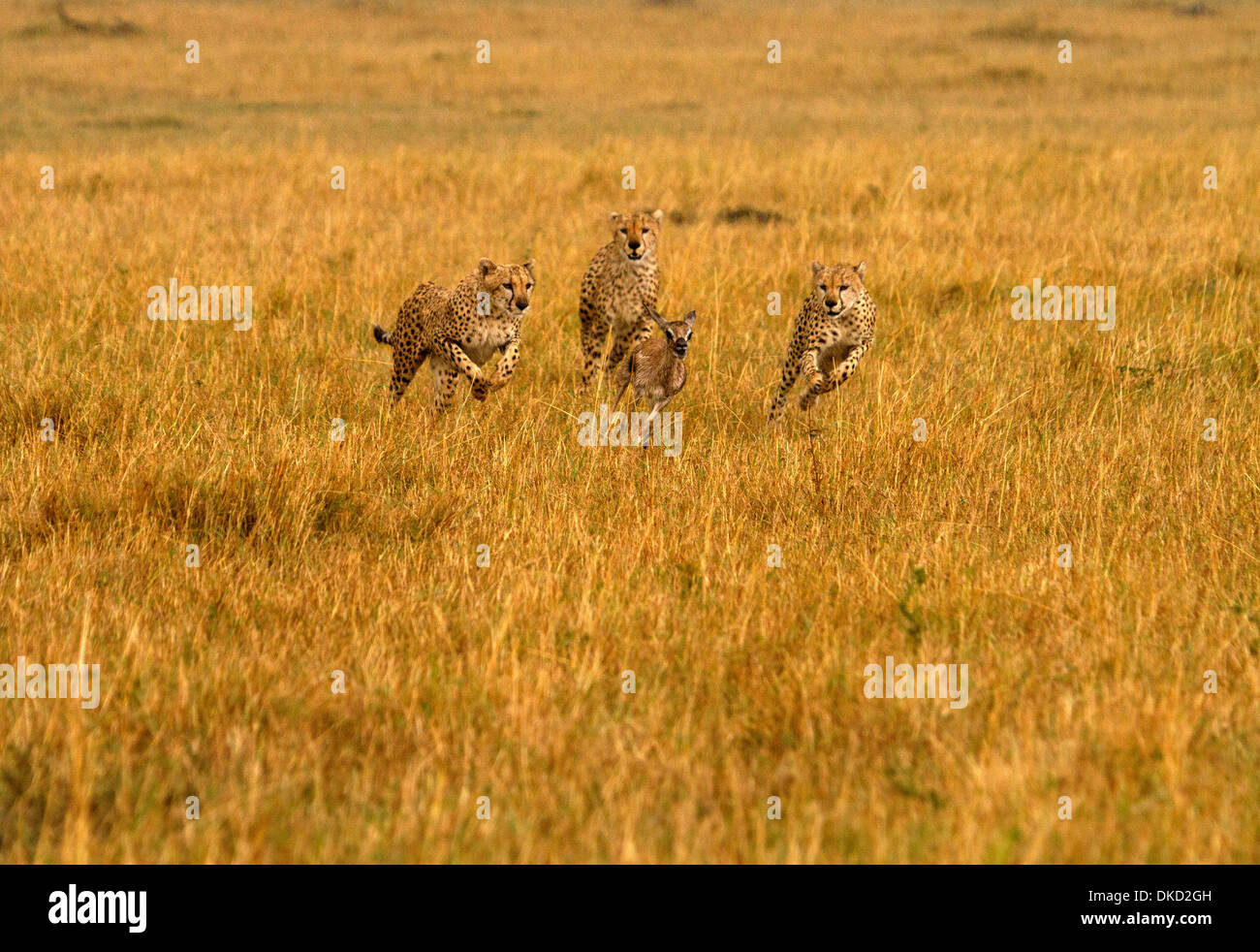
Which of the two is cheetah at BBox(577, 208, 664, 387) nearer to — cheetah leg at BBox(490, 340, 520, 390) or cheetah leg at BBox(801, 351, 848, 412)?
cheetah leg at BBox(490, 340, 520, 390)

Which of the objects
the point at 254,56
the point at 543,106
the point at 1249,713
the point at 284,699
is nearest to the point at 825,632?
the point at 1249,713

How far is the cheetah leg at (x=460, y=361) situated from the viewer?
7.56m

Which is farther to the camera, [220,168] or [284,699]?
[220,168]

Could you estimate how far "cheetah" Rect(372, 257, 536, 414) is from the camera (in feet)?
25.0

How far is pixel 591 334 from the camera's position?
345 inches

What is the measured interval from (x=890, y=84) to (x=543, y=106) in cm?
767

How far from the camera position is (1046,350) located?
9.01 meters

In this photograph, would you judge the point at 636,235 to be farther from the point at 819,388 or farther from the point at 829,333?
the point at 819,388

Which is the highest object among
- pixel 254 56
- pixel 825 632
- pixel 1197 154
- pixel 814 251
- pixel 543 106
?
pixel 254 56

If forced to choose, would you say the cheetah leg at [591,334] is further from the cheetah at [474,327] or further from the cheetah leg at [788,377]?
the cheetah leg at [788,377]

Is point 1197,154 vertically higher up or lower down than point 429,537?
higher up

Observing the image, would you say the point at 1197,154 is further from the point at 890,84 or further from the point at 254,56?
the point at 254,56

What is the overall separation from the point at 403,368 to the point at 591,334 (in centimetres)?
122

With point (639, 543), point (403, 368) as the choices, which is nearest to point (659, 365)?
point (403, 368)
